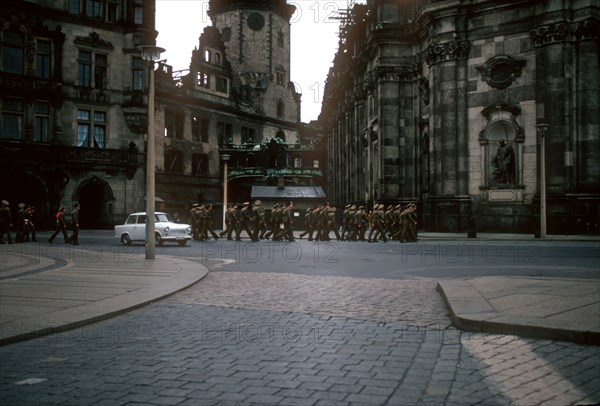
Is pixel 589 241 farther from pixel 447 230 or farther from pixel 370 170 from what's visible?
pixel 370 170

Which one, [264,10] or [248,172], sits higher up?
[264,10]

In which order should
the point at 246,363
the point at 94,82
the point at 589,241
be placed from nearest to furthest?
the point at 246,363, the point at 589,241, the point at 94,82

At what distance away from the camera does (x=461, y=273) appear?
13.3 metres

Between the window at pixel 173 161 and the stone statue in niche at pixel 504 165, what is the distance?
34.0m

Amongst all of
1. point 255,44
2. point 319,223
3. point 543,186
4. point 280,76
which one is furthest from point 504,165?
point 280,76

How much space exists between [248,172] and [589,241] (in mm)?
40691

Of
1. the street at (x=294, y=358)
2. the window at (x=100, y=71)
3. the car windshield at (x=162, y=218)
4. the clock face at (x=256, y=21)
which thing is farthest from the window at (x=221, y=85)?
the street at (x=294, y=358)

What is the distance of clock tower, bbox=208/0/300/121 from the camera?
A: 252ft

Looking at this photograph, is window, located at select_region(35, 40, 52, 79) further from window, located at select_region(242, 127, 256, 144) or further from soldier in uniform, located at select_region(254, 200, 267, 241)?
window, located at select_region(242, 127, 256, 144)

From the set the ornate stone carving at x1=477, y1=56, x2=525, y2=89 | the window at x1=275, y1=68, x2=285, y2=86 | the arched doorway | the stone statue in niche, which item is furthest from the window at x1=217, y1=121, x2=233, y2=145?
the stone statue in niche

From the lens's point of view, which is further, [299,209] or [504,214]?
[299,209]

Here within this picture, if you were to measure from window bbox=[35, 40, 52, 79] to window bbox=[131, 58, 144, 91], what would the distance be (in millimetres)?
5993

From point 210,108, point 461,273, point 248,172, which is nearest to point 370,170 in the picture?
point 248,172

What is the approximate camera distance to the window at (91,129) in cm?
4347
